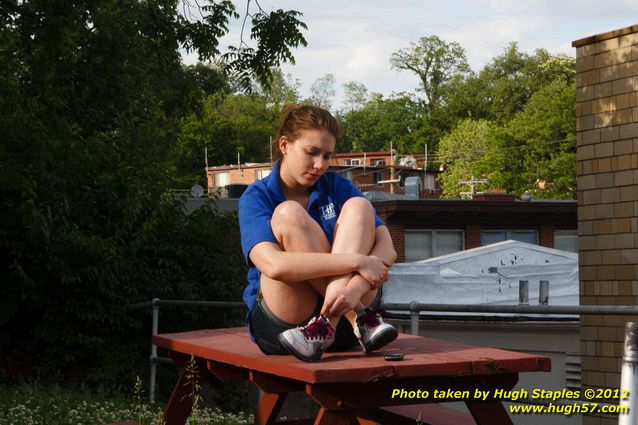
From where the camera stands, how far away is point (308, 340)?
3879mm

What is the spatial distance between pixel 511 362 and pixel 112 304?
23.5ft

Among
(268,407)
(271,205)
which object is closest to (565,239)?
(268,407)

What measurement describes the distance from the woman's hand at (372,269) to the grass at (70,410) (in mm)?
2850

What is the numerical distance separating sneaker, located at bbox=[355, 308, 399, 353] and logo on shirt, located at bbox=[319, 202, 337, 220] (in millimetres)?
562

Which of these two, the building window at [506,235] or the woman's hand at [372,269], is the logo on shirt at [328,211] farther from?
the building window at [506,235]

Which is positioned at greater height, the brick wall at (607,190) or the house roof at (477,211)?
the brick wall at (607,190)

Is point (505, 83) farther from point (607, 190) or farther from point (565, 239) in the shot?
point (607, 190)

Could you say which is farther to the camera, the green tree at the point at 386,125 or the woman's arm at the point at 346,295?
the green tree at the point at 386,125

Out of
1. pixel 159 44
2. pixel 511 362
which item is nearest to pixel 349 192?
pixel 511 362

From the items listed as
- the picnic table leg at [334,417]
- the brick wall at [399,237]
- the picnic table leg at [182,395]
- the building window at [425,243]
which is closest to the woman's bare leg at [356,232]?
the picnic table leg at [334,417]

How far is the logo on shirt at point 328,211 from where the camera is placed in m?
4.54

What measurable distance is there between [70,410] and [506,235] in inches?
1550

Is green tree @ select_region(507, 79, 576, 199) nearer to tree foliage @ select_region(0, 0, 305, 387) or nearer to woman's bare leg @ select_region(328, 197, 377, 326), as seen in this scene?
tree foliage @ select_region(0, 0, 305, 387)

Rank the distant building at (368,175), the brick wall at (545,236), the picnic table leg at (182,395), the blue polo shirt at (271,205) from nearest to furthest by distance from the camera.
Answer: the blue polo shirt at (271,205) < the picnic table leg at (182,395) < the brick wall at (545,236) < the distant building at (368,175)
